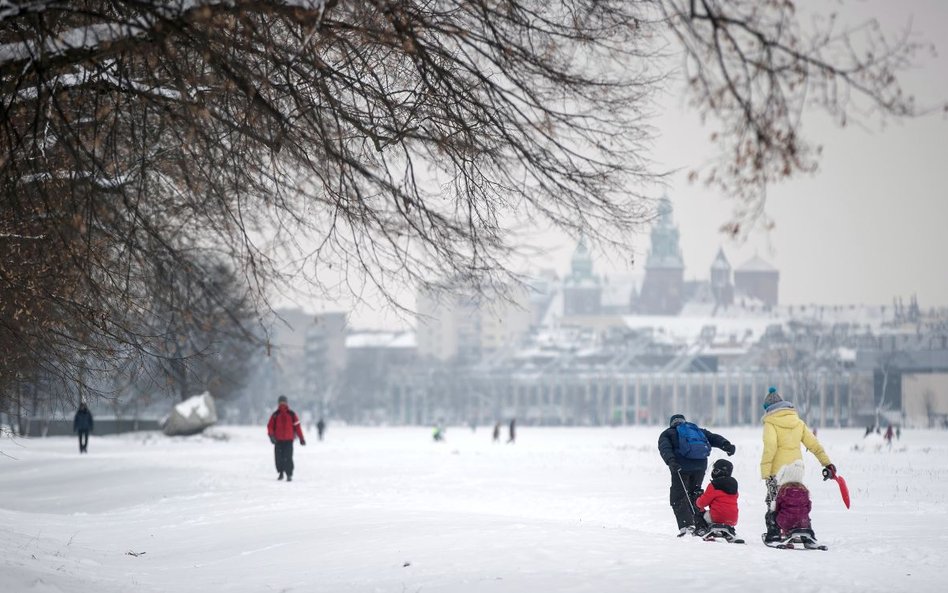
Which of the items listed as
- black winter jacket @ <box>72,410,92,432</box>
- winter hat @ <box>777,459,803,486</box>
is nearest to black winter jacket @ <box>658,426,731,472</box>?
winter hat @ <box>777,459,803,486</box>

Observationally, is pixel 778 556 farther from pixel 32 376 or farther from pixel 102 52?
pixel 32 376

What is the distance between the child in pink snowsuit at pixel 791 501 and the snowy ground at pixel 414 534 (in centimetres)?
55

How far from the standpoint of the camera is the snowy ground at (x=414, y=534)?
9.90 metres

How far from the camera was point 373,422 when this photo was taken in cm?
17875

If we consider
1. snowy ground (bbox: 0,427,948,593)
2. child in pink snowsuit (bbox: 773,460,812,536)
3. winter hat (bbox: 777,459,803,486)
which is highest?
winter hat (bbox: 777,459,803,486)

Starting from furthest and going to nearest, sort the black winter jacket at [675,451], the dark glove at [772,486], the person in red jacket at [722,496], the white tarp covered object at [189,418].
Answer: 1. the white tarp covered object at [189,418]
2. the black winter jacket at [675,451]
3. the person in red jacket at [722,496]
4. the dark glove at [772,486]

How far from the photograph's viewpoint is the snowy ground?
9.90 metres

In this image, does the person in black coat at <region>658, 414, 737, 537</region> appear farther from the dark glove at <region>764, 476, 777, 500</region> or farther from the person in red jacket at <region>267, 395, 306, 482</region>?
the person in red jacket at <region>267, 395, 306, 482</region>

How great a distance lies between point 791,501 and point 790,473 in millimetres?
309

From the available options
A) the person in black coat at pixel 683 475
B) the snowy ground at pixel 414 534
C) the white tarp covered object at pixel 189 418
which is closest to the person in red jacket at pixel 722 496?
the person in black coat at pixel 683 475

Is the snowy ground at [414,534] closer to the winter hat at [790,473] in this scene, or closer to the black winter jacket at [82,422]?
the winter hat at [790,473]

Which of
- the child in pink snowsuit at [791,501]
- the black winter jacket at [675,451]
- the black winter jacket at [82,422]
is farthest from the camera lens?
the black winter jacket at [82,422]

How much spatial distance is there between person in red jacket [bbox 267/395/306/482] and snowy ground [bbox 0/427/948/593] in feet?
2.49

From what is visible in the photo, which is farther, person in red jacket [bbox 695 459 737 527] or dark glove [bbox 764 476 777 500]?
person in red jacket [bbox 695 459 737 527]
